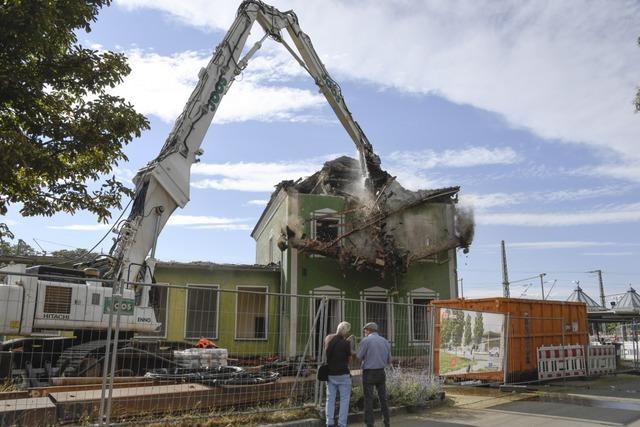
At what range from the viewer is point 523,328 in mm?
15320

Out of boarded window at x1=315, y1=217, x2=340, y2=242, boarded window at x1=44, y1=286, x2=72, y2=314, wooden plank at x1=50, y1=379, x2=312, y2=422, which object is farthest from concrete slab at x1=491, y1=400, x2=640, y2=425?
boarded window at x1=315, y1=217, x2=340, y2=242

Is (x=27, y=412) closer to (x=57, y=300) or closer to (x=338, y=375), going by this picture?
(x=338, y=375)

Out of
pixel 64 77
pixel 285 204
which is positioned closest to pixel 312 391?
pixel 64 77

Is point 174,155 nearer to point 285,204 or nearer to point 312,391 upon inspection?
point 312,391

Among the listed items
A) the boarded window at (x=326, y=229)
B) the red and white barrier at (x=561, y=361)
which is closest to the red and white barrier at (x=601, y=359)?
the red and white barrier at (x=561, y=361)

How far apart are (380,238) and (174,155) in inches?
440

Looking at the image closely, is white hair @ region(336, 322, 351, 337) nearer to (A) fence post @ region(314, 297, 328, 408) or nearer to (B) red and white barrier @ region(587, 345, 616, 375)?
(A) fence post @ region(314, 297, 328, 408)

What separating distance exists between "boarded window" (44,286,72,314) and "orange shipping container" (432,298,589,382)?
331 inches

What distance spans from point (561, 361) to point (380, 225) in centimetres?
859

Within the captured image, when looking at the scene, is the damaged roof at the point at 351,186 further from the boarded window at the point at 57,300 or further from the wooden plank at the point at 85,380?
the wooden plank at the point at 85,380

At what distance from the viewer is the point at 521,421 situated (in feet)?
31.2

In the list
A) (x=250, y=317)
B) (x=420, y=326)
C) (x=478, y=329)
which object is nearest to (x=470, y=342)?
(x=478, y=329)

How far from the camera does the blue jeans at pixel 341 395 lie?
823 cm

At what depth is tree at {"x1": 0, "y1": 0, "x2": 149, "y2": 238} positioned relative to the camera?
6820 millimetres
